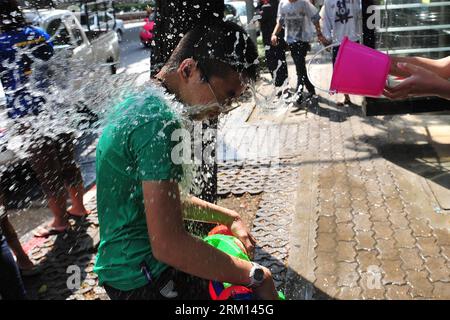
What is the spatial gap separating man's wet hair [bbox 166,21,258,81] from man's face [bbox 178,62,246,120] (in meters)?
0.02

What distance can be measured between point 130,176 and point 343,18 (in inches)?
234

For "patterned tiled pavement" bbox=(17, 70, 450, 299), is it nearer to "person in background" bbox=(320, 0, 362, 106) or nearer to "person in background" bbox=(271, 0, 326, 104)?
"person in background" bbox=(320, 0, 362, 106)

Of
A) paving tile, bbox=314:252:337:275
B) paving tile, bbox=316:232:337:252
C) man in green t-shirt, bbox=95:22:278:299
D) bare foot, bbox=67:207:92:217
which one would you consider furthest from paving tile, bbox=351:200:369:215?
bare foot, bbox=67:207:92:217

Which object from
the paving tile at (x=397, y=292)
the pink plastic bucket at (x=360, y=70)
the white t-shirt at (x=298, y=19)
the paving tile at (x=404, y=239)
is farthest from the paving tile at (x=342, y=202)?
the white t-shirt at (x=298, y=19)

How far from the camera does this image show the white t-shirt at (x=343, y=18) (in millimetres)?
6703

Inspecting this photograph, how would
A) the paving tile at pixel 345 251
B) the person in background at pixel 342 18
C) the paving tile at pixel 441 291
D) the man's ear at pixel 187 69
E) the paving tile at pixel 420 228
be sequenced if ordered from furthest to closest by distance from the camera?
1. the person in background at pixel 342 18
2. the paving tile at pixel 420 228
3. the paving tile at pixel 345 251
4. the paving tile at pixel 441 291
5. the man's ear at pixel 187 69

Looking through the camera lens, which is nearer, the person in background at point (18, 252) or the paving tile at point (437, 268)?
the paving tile at point (437, 268)

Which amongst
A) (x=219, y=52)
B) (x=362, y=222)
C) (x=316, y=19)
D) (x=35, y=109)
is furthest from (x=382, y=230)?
(x=316, y=19)

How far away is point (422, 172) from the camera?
476 cm

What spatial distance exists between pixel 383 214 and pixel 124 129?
302cm

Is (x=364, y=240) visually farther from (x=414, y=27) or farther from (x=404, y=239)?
(x=414, y=27)

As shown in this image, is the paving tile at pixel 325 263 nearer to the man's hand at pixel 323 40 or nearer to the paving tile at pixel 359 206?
the paving tile at pixel 359 206

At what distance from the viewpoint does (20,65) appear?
4.08 m

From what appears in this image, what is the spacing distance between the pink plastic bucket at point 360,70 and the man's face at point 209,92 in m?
1.04
